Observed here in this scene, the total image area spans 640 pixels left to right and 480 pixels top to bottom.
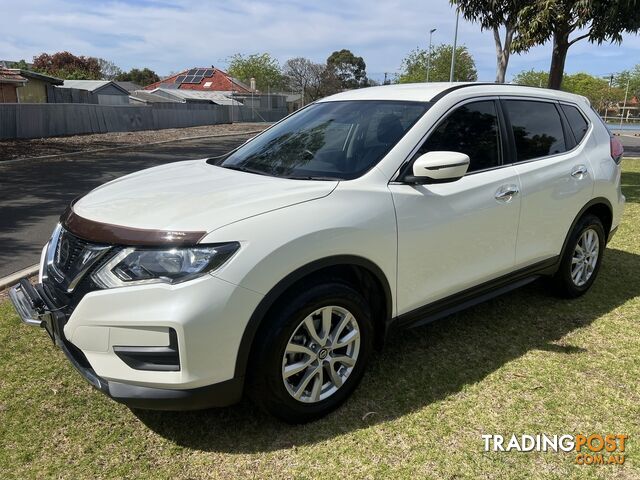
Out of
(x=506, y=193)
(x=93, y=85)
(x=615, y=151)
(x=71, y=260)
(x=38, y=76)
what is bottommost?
(x=71, y=260)

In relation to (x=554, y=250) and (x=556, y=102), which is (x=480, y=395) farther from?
(x=556, y=102)

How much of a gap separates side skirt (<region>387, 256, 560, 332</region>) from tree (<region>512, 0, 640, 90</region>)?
676 centimetres

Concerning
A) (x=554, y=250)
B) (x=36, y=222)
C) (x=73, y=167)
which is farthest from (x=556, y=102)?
(x=73, y=167)

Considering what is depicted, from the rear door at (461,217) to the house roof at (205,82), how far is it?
6746 centimetres

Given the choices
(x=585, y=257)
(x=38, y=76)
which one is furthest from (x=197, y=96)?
(x=585, y=257)

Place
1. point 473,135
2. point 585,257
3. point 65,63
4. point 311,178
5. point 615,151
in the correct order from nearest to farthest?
point 311,178 < point 473,135 < point 585,257 < point 615,151 < point 65,63

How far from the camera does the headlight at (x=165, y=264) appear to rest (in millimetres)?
2258

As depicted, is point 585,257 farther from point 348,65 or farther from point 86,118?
point 348,65

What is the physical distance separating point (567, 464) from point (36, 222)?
7154 millimetres

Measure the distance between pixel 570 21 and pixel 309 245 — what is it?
378 inches

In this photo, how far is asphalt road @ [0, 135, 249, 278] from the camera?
6095mm

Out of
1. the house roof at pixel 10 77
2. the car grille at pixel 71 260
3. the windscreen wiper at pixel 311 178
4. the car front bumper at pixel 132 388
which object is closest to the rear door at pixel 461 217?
the windscreen wiper at pixel 311 178

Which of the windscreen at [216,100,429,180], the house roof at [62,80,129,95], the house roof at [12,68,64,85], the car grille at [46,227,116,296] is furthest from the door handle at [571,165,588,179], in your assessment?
the house roof at [62,80,129,95]

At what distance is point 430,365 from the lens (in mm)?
3396
